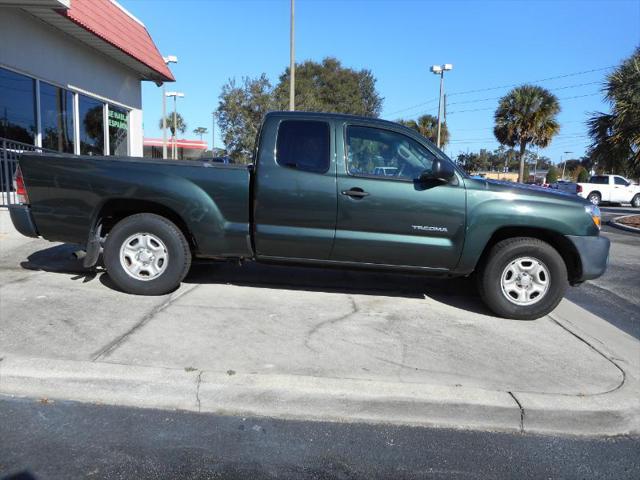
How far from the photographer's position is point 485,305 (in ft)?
17.4

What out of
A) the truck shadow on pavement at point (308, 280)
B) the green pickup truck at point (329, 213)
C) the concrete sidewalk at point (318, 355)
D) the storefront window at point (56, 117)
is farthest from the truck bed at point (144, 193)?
the storefront window at point (56, 117)

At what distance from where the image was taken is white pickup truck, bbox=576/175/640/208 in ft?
88.8

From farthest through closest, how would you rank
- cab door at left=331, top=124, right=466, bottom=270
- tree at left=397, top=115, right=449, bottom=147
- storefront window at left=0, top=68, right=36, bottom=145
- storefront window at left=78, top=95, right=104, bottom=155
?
tree at left=397, top=115, right=449, bottom=147 < storefront window at left=78, top=95, right=104, bottom=155 < storefront window at left=0, top=68, right=36, bottom=145 < cab door at left=331, top=124, right=466, bottom=270

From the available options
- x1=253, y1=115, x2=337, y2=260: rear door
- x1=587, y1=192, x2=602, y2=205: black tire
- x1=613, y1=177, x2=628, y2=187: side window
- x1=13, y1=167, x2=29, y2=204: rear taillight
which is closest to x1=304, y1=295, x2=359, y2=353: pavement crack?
x1=253, y1=115, x2=337, y2=260: rear door

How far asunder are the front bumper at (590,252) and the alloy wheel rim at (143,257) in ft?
13.2

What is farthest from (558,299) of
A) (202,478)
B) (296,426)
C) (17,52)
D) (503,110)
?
(503,110)

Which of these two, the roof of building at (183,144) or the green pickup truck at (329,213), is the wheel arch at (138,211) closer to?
the green pickup truck at (329,213)

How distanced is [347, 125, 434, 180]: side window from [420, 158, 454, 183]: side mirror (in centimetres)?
15

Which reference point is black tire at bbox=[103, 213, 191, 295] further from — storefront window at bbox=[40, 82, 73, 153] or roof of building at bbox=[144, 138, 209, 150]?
roof of building at bbox=[144, 138, 209, 150]

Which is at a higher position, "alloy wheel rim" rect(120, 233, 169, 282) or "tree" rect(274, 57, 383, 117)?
"tree" rect(274, 57, 383, 117)

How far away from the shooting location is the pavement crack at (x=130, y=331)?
12.1 feet

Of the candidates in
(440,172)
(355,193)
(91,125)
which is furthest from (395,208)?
(91,125)

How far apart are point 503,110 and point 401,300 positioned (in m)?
29.4

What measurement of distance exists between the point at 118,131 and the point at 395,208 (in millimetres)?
12621
